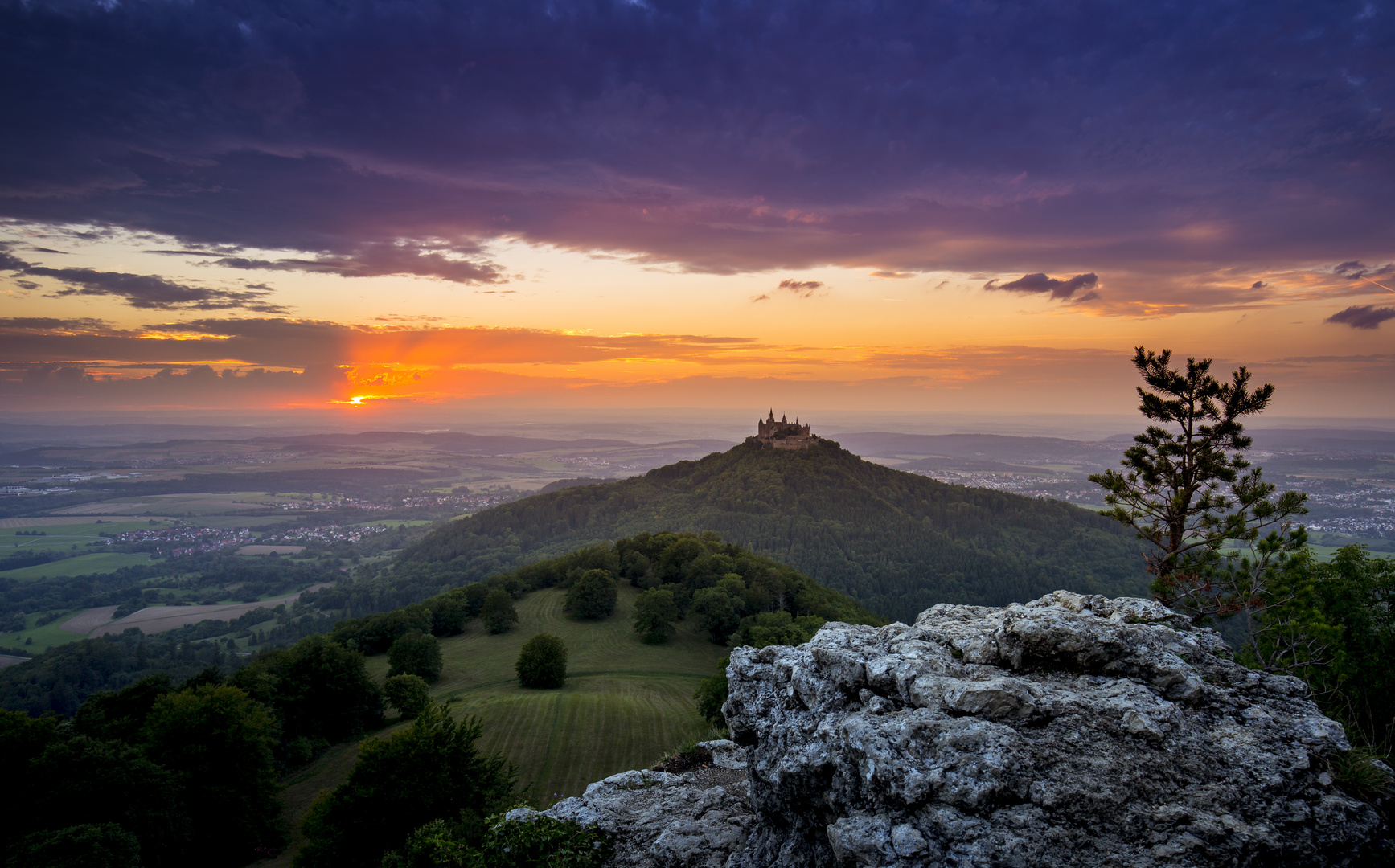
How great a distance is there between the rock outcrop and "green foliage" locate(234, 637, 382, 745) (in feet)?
129

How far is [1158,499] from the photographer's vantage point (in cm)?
1678

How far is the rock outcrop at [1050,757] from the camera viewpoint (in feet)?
21.0

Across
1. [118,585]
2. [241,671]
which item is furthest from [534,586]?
[118,585]

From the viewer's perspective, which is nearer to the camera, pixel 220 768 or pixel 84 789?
pixel 84 789

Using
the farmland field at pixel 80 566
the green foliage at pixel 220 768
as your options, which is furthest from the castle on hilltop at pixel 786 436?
the farmland field at pixel 80 566

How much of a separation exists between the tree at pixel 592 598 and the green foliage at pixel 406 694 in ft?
86.1

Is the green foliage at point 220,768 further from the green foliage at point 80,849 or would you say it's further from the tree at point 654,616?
the tree at point 654,616

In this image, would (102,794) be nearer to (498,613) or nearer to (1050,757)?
(1050,757)

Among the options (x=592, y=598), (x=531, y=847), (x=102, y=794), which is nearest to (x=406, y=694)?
(x=102, y=794)

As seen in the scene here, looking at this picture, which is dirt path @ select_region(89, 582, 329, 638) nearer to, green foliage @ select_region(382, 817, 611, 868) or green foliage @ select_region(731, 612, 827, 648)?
green foliage @ select_region(731, 612, 827, 648)

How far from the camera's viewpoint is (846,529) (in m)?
123

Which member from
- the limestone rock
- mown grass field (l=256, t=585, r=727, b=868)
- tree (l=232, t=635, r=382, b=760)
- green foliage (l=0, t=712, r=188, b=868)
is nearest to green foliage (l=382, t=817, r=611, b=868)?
the limestone rock

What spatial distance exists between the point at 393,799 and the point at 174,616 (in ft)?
416

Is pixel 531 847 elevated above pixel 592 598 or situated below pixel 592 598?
above
